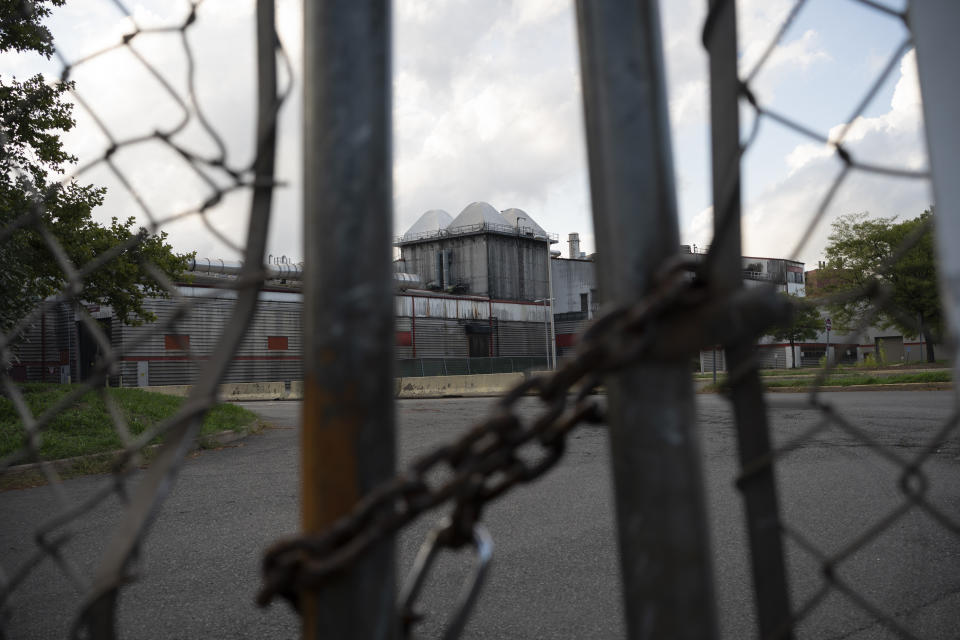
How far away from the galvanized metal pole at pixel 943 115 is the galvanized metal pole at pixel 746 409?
0.18 meters

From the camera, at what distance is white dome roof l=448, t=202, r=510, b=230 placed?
180 ft

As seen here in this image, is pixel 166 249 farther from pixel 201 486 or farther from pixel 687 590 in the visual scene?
pixel 687 590

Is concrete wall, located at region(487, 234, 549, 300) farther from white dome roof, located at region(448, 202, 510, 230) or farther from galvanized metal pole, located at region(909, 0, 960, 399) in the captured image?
galvanized metal pole, located at region(909, 0, 960, 399)

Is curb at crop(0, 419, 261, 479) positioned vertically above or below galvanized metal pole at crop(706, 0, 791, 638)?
below

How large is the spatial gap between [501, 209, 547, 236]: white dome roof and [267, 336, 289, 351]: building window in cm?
2473

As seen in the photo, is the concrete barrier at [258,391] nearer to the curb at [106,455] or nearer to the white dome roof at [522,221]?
the curb at [106,455]

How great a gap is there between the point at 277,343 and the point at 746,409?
37.6 m

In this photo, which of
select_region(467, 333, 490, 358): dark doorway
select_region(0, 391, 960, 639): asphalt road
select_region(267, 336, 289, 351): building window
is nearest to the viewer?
select_region(0, 391, 960, 639): asphalt road

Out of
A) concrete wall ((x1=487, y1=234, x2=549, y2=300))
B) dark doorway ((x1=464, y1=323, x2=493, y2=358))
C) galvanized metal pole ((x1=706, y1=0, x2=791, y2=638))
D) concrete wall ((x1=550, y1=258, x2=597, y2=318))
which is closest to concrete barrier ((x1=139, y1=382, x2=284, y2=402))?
dark doorway ((x1=464, y1=323, x2=493, y2=358))

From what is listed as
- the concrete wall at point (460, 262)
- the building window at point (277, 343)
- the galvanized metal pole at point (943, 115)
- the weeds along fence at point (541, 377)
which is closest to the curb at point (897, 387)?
the galvanized metal pole at point (943, 115)

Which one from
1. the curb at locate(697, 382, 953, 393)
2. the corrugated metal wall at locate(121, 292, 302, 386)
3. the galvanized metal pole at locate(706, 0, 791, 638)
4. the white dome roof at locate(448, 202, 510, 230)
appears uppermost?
the white dome roof at locate(448, 202, 510, 230)

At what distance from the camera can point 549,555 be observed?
10.4ft

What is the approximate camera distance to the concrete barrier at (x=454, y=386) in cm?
2384

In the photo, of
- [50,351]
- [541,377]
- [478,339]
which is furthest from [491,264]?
[541,377]
